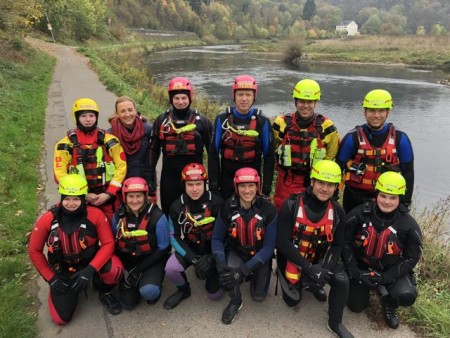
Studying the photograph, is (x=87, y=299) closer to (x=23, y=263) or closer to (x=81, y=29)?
(x=23, y=263)

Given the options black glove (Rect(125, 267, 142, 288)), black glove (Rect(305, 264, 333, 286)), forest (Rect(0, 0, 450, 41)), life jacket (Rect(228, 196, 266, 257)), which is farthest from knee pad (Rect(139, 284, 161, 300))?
forest (Rect(0, 0, 450, 41))

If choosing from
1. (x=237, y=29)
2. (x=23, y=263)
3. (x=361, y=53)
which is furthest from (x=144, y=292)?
(x=237, y=29)

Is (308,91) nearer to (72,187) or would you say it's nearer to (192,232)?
(192,232)

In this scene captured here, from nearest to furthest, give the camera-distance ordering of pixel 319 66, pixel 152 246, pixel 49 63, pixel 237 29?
pixel 152 246 → pixel 49 63 → pixel 319 66 → pixel 237 29

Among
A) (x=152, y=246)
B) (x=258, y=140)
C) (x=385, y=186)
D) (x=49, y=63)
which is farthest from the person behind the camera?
(x=49, y=63)

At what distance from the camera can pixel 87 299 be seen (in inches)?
163

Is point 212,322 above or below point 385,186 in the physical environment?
below

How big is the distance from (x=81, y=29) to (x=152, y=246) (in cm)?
4774

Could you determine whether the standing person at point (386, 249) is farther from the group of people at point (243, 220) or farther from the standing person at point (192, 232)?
the standing person at point (192, 232)

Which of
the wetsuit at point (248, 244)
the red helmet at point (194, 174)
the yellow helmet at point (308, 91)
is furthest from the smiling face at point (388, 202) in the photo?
the red helmet at point (194, 174)

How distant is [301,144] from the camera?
4539 mm

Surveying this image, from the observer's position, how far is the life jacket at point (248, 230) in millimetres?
3971

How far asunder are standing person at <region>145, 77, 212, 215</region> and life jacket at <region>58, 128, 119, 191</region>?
1.96ft

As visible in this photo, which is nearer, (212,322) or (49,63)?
(212,322)
